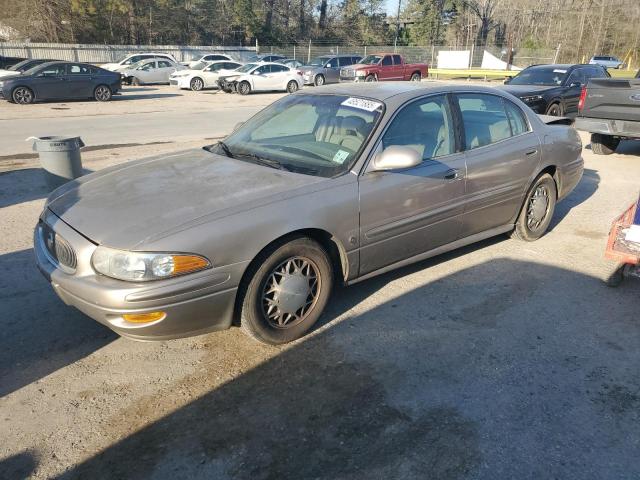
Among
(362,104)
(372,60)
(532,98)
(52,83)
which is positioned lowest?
(52,83)

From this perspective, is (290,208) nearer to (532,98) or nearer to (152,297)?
(152,297)

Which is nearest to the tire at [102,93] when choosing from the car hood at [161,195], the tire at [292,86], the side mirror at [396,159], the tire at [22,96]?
the tire at [22,96]

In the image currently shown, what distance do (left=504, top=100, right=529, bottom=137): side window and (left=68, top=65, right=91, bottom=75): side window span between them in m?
18.8

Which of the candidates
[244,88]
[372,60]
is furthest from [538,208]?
[372,60]

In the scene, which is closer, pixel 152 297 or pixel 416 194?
pixel 152 297

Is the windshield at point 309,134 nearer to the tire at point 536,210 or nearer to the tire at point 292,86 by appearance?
the tire at point 536,210

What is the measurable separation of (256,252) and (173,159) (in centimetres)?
156

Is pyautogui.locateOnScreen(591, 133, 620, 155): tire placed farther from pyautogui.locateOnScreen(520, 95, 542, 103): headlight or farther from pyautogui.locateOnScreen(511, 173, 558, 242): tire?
pyautogui.locateOnScreen(511, 173, 558, 242): tire

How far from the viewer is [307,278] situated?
351 cm

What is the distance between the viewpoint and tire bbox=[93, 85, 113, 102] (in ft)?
66.1

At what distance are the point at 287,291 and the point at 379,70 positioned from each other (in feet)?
86.9

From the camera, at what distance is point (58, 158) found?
6840mm

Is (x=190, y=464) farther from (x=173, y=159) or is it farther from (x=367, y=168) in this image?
(x=173, y=159)

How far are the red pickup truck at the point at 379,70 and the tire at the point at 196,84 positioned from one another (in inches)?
290
